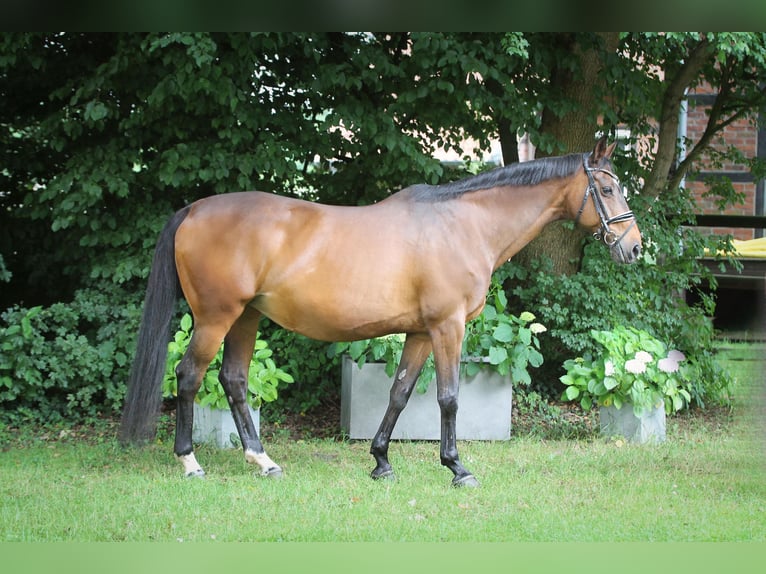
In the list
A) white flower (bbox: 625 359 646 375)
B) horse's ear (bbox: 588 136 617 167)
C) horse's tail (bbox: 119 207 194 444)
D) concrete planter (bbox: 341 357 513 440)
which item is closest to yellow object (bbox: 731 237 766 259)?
white flower (bbox: 625 359 646 375)

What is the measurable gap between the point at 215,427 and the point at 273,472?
109cm

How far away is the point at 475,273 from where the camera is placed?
17.2 ft

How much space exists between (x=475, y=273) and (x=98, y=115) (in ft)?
11.1

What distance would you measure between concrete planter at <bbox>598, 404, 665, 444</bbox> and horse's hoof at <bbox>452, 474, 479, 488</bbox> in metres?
1.91

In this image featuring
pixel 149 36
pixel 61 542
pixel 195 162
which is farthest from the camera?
pixel 195 162

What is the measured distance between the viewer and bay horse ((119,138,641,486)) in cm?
518

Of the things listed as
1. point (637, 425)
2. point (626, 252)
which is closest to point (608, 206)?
point (626, 252)

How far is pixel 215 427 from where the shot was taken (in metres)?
6.28

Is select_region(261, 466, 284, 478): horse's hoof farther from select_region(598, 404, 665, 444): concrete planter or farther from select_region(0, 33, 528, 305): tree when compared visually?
select_region(598, 404, 665, 444): concrete planter

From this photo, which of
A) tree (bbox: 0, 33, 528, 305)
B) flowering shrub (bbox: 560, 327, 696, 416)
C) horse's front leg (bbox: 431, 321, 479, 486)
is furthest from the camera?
tree (bbox: 0, 33, 528, 305)

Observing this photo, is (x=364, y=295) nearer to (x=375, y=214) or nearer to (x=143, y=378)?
(x=375, y=214)

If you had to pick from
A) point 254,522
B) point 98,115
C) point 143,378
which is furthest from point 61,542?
point 98,115

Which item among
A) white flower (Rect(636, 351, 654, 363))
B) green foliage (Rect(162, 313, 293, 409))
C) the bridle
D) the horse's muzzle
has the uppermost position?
the bridle
